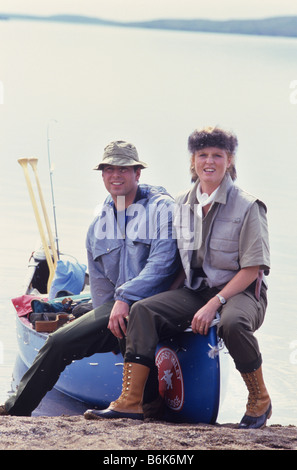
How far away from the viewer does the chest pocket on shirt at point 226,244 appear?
453cm

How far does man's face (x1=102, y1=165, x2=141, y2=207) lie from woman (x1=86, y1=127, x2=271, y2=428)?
1.05ft

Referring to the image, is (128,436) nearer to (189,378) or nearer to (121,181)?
(189,378)

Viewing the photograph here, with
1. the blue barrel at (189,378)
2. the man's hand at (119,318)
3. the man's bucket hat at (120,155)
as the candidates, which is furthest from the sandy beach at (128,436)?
the man's bucket hat at (120,155)

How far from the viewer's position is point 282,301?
9523mm

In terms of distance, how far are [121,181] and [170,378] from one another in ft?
3.21

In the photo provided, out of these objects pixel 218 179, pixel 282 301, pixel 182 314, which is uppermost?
pixel 218 179

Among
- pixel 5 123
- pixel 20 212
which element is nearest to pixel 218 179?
pixel 20 212

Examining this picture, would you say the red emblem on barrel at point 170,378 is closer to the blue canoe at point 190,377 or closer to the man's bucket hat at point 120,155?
the blue canoe at point 190,377

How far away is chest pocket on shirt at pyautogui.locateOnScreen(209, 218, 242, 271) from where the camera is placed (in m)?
4.53

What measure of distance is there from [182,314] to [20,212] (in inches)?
337

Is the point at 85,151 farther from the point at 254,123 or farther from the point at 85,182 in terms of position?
the point at 254,123

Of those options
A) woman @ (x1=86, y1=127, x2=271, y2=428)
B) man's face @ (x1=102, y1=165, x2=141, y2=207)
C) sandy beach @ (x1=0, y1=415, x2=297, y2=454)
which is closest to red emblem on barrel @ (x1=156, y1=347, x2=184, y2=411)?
woman @ (x1=86, y1=127, x2=271, y2=428)

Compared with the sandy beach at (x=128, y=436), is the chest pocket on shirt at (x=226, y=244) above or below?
above
